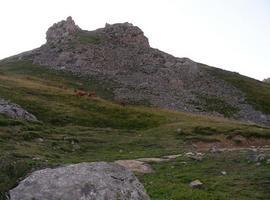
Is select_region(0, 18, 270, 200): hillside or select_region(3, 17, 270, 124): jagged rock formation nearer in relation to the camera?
select_region(0, 18, 270, 200): hillside

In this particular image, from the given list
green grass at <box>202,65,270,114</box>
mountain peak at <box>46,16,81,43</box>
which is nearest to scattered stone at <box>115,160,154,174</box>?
green grass at <box>202,65,270,114</box>

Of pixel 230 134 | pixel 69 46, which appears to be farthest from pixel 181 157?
pixel 69 46

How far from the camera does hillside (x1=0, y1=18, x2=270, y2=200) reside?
101ft

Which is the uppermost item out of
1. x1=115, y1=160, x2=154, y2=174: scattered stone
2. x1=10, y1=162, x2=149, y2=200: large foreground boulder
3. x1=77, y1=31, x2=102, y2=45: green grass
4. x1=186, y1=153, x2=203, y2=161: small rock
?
x1=77, y1=31, x2=102, y2=45: green grass

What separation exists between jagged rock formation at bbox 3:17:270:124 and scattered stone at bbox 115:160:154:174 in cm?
5095

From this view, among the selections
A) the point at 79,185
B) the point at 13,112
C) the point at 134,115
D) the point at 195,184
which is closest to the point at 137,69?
the point at 134,115

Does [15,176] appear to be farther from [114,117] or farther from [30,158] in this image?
[114,117]

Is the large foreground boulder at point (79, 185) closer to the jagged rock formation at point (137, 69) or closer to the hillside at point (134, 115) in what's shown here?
the hillside at point (134, 115)

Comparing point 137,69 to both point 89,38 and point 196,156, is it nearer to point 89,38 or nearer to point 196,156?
point 89,38

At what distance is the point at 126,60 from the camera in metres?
111

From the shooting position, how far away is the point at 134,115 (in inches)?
2773

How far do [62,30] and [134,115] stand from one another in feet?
197

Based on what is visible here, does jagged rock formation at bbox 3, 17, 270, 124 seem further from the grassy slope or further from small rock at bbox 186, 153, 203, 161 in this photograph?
small rock at bbox 186, 153, 203, 161

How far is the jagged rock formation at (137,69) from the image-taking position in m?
93.9
